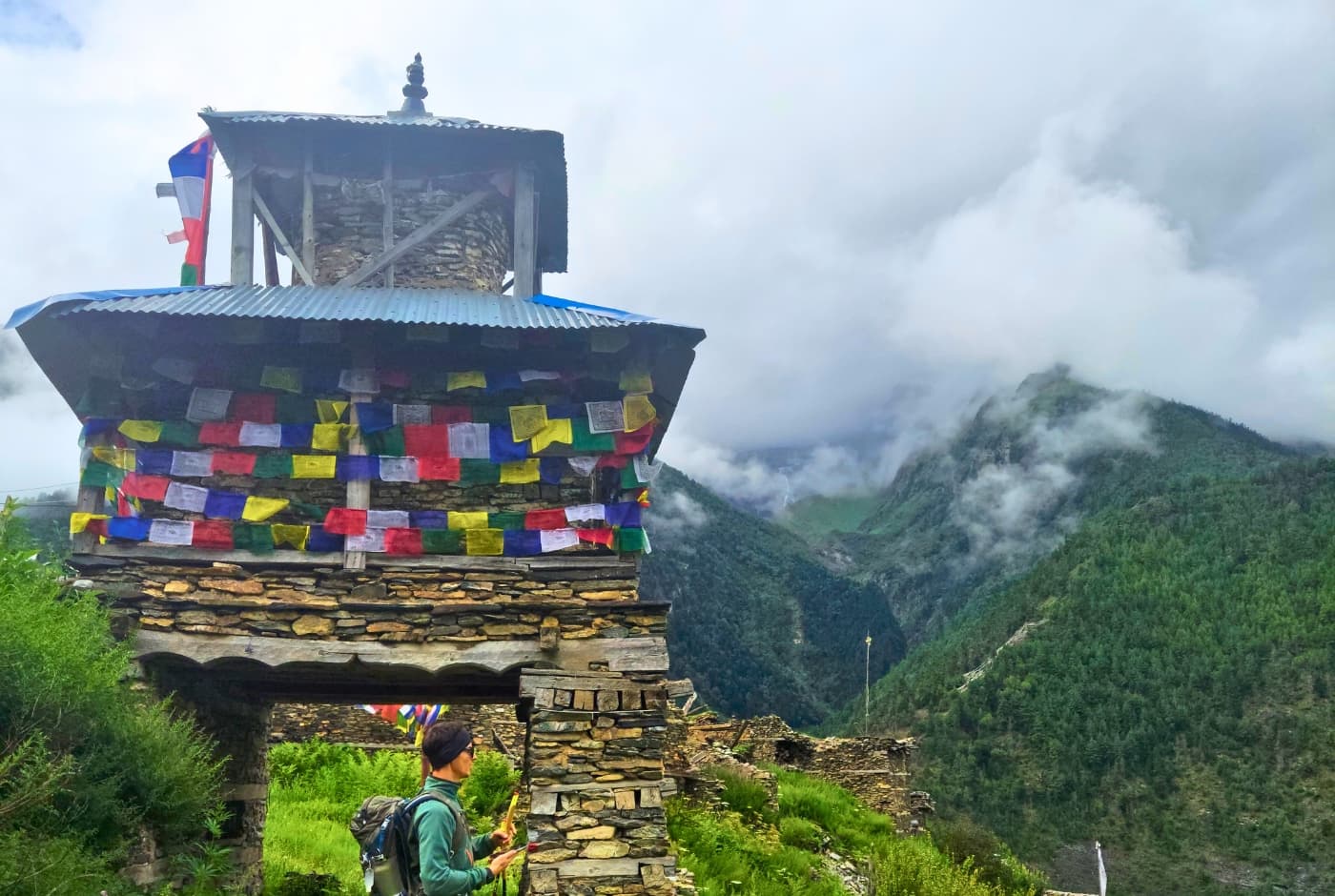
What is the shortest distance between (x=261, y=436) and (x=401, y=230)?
12.8ft

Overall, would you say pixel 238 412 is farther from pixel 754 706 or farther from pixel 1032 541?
pixel 1032 541

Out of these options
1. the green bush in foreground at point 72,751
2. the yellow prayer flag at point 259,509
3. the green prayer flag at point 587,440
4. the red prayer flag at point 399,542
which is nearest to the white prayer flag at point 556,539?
the green prayer flag at point 587,440

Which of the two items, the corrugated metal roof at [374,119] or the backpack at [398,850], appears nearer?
the backpack at [398,850]

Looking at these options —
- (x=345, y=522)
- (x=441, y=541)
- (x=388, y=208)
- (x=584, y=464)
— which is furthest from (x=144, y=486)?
(x=388, y=208)

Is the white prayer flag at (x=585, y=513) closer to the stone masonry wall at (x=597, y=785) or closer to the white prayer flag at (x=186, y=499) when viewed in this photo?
the stone masonry wall at (x=597, y=785)

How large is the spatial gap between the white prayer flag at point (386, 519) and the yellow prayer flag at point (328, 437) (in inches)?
29.4

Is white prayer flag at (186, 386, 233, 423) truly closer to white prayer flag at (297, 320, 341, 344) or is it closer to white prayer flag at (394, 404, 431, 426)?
white prayer flag at (297, 320, 341, 344)

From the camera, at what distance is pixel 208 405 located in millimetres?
9477

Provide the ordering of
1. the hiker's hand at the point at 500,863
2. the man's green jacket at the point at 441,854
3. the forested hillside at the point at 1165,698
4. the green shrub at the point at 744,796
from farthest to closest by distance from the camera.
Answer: the forested hillside at the point at 1165,698, the green shrub at the point at 744,796, the hiker's hand at the point at 500,863, the man's green jacket at the point at 441,854

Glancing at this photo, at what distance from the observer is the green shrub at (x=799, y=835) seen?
53.9 ft

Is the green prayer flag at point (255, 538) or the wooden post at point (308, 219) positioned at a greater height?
the wooden post at point (308, 219)

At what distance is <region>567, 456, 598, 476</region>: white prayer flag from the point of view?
9.63 metres

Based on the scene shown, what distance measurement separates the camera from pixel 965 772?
50406mm

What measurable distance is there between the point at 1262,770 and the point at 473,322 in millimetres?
49010
